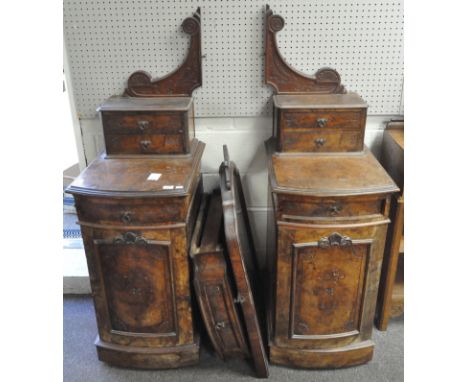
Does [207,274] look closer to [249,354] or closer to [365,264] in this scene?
[249,354]

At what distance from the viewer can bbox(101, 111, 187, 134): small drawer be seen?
1.70 m

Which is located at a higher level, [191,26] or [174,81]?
[191,26]

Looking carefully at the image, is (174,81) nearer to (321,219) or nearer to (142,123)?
(142,123)

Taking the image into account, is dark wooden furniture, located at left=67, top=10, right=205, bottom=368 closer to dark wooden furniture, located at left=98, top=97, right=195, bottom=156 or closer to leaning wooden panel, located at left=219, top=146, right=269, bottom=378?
dark wooden furniture, located at left=98, top=97, right=195, bottom=156

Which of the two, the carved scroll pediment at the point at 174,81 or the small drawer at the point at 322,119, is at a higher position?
the carved scroll pediment at the point at 174,81

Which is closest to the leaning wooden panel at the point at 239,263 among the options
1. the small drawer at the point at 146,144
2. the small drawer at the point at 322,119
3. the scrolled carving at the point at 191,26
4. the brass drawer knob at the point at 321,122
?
the small drawer at the point at 146,144

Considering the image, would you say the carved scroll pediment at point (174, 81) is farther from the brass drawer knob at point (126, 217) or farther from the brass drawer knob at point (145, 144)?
the brass drawer knob at point (126, 217)

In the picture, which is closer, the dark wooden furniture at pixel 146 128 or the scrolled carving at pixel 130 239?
the scrolled carving at pixel 130 239

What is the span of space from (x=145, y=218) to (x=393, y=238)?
1.13 metres

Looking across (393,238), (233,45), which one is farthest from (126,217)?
(393,238)

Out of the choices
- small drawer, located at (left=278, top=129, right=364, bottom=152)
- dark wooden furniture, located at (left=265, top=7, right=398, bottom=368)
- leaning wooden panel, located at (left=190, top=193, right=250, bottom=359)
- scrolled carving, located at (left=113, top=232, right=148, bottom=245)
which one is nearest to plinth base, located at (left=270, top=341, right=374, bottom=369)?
dark wooden furniture, located at (left=265, top=7, right=398, bottom=368)

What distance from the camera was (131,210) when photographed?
1494 millimetres

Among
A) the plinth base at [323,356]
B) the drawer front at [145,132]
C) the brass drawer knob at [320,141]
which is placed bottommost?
the plinth base at [323,356]

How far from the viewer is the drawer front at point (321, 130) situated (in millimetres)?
1728
